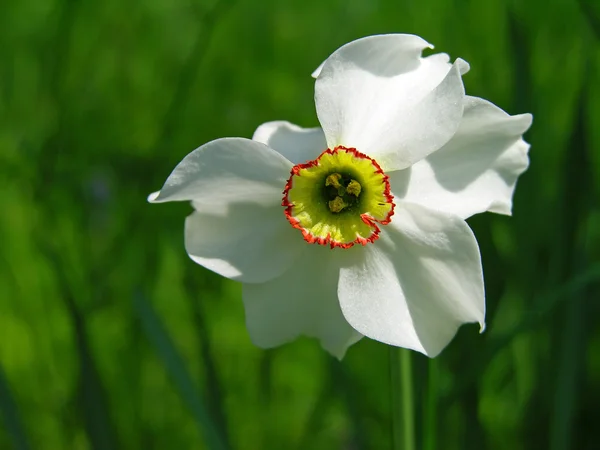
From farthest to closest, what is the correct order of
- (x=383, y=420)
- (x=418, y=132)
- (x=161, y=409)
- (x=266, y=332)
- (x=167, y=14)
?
(x=167, y=14), (x=161, y=409), (x=383, y=420), (x=266, y=332), (x=418, y=132)

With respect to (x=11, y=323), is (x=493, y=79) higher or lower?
higher

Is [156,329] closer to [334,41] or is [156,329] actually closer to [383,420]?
[383,420]

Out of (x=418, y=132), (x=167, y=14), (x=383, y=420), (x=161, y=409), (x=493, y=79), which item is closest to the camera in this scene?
(x=418, y=132)

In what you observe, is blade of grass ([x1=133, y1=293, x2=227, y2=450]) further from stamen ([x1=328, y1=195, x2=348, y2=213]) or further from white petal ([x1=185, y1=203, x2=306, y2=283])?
stamen ([x1=328, y1=195, x2=348, y2=213])

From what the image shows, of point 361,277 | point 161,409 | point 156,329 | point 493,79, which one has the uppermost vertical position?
point 493,79

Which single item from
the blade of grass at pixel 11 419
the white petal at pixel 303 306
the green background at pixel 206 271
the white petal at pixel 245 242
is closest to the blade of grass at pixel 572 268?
the green background at pixel 206 271

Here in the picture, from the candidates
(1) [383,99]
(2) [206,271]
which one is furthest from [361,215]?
(2) [206,271]

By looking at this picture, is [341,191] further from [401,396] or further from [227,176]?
[401,396]

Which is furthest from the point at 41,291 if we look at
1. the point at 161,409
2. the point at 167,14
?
the point at 167,14
